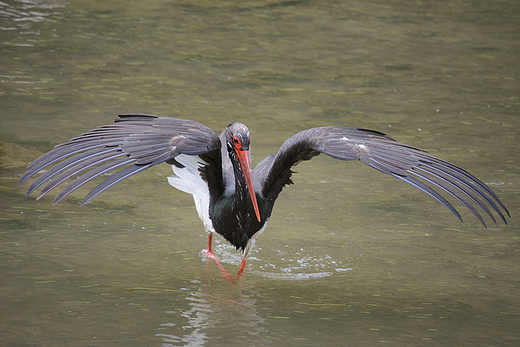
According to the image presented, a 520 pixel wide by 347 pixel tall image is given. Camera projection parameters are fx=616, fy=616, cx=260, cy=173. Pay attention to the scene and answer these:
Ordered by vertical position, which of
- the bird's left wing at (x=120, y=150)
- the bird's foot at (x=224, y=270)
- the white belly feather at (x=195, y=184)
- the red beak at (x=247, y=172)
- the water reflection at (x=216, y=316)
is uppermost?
the bird's left wing at (x=120, y=150)

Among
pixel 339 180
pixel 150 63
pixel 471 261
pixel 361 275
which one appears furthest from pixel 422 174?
pixel 150 63

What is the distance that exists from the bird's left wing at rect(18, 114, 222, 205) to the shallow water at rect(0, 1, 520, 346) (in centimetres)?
79

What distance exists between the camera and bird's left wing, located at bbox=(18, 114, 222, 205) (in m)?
3.01

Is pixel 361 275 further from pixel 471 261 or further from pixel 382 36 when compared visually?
pixel 382 36

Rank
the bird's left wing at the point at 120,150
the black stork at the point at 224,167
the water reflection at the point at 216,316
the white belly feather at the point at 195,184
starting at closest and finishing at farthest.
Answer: the bird's left wing at the point at 120,150
the black stork at the point at 224,167
the water reflection at the point at 216,316
the white belly feather at the point at 195,184

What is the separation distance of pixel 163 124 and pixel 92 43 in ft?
19.5

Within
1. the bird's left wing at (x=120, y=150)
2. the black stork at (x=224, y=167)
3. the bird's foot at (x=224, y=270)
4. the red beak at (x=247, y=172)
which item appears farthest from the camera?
the bird's foot at (x=224, y=270)

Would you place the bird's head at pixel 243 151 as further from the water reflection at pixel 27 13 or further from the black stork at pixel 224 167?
the water reflection at pixel 27 13

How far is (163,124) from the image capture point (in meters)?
3.64

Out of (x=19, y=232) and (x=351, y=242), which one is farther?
(x=351, y=242)

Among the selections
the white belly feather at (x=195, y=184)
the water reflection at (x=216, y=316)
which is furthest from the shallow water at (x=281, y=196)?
the white belly feather at (x=195, y=184)

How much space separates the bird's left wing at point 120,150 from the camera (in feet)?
9.89

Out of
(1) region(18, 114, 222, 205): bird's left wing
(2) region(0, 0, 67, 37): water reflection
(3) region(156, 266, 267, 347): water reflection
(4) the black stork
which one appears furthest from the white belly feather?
(2) region(0, 0, 67, 37): water reflection

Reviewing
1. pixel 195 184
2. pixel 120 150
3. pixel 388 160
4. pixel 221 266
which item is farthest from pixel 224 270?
pixel 388 160
